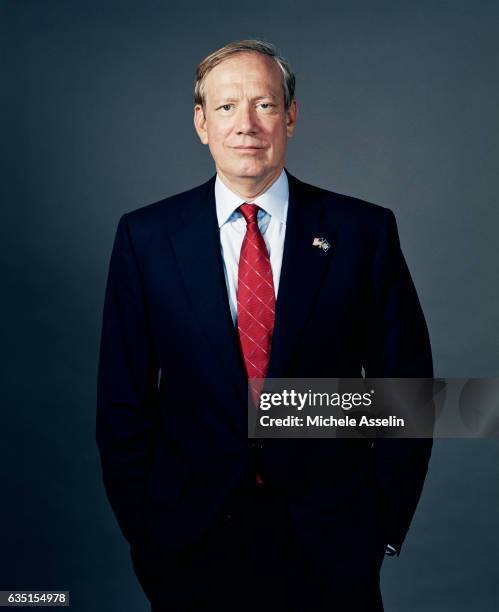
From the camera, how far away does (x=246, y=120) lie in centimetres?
255

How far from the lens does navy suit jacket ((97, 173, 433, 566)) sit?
259 centimetres

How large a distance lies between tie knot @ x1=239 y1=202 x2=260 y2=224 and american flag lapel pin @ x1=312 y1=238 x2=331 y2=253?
0.17 meters

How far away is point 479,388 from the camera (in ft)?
12.5

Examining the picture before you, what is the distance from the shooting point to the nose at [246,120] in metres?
2.55

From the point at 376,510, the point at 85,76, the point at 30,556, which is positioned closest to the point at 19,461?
the point at 30,556

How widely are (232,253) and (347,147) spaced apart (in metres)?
1.30

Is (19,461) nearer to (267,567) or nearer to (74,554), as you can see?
(74,554)

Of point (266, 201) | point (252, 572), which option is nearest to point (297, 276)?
point (266, 201)

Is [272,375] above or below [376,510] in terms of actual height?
above

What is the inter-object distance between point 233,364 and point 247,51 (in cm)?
82

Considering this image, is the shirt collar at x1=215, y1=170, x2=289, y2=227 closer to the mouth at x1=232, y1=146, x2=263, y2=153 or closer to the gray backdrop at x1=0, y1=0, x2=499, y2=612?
the mouth at x1=232, y1=146, x2=263, y2=153

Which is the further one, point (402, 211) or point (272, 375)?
point (402, 211)

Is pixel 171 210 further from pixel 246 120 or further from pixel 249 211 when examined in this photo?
pixel 246 120

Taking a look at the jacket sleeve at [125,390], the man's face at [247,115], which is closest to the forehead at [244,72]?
the man's face at [247,115]
